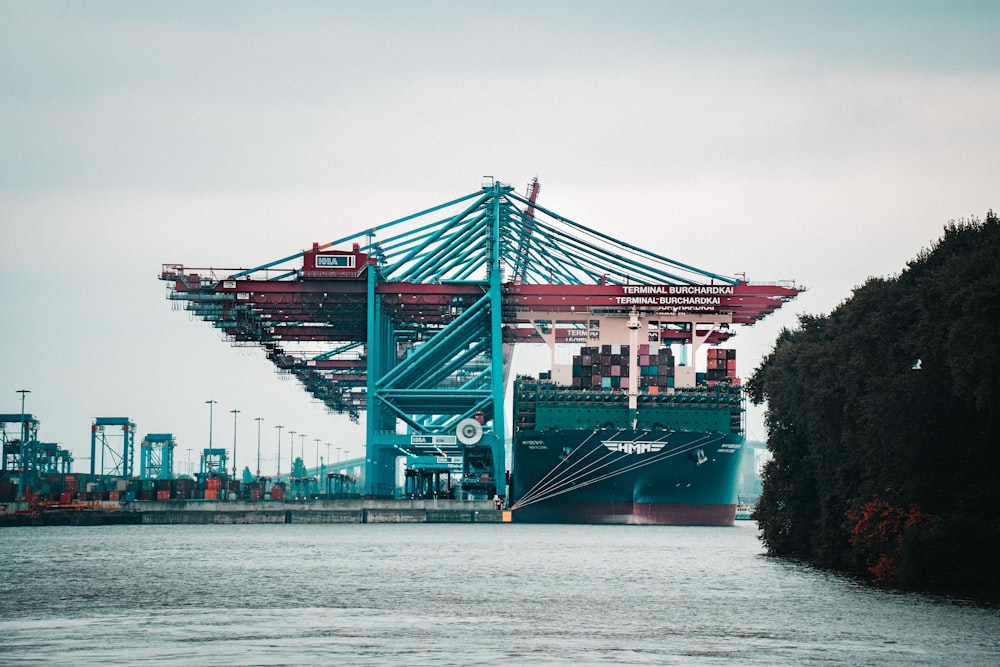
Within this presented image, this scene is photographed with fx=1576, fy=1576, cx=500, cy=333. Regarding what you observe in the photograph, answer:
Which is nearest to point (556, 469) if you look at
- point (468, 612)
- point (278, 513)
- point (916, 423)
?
point (278, 513)

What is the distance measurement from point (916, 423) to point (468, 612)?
13508mm

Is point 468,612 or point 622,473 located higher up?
point 622,473

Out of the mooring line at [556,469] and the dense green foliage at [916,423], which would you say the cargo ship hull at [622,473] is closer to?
the mooring line at [556,469]

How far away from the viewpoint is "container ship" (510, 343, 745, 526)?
102000mm

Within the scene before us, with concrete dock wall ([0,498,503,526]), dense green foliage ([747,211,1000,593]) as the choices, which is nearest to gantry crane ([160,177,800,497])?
concrete dock wall ([0,498,503,526])

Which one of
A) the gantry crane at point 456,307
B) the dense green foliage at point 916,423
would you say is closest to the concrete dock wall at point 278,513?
the gantry crane at point 456,307

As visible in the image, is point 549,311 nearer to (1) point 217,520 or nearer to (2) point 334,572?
(1) point 217,520

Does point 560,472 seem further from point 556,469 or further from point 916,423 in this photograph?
point 916,423

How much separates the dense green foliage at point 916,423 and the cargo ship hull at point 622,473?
4383 centimetres

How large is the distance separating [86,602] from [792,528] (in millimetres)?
30552

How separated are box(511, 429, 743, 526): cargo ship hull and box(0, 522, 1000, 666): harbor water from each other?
110ft

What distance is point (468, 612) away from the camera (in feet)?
125

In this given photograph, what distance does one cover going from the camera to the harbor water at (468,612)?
2938 centimetres

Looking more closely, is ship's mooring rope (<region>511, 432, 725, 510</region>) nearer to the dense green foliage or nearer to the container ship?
the container ship
